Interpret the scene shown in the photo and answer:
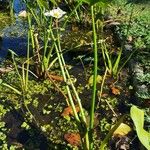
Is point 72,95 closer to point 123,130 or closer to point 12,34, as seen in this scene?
point 123,130

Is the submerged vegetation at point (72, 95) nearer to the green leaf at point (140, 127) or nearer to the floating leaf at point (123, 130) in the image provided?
the floating leaf at point (123, 130)

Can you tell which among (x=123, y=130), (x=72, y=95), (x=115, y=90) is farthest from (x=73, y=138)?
(x=115, y=90)

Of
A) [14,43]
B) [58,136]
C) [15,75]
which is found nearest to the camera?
[58,136]

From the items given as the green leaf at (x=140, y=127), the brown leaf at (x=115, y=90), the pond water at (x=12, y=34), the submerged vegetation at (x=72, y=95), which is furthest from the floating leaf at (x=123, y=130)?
the pond water at (x=12, y=34)

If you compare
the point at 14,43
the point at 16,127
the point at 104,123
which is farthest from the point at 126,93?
the point at 14,43

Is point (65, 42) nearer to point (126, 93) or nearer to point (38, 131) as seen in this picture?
point (126, 93)
